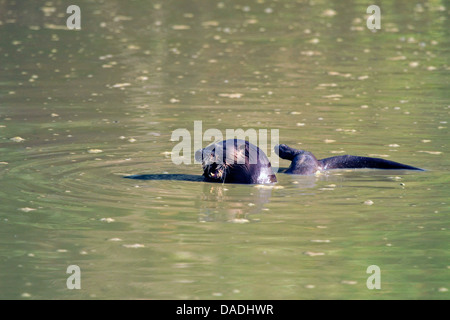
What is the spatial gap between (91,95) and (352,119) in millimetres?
4449

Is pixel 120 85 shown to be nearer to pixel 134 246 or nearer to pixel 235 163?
pixel 235 163

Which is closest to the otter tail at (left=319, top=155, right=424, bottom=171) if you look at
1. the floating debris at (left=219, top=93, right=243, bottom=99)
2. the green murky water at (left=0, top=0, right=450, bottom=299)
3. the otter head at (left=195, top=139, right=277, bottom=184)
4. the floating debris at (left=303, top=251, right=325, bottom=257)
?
the green murky water at (left=0, top=0, right=450, bottom=299)

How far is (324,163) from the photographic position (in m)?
9.95

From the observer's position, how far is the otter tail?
990 cm

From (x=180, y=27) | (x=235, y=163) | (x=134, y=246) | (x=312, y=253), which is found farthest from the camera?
(x=180, y=27)

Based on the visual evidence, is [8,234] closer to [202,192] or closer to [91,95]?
[202,192]

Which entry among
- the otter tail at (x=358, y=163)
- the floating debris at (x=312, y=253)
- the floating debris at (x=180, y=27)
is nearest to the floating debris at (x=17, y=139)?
the otter tail at (x=358, y=163)

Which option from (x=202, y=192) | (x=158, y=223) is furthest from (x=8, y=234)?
(x=202, y=192)

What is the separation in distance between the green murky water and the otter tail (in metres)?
0.17

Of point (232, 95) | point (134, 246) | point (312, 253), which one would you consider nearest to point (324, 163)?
point (312, 253)

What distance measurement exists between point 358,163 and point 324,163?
0.36 meters

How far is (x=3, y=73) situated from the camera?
670 inches

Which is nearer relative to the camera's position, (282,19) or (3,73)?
(3,73)
